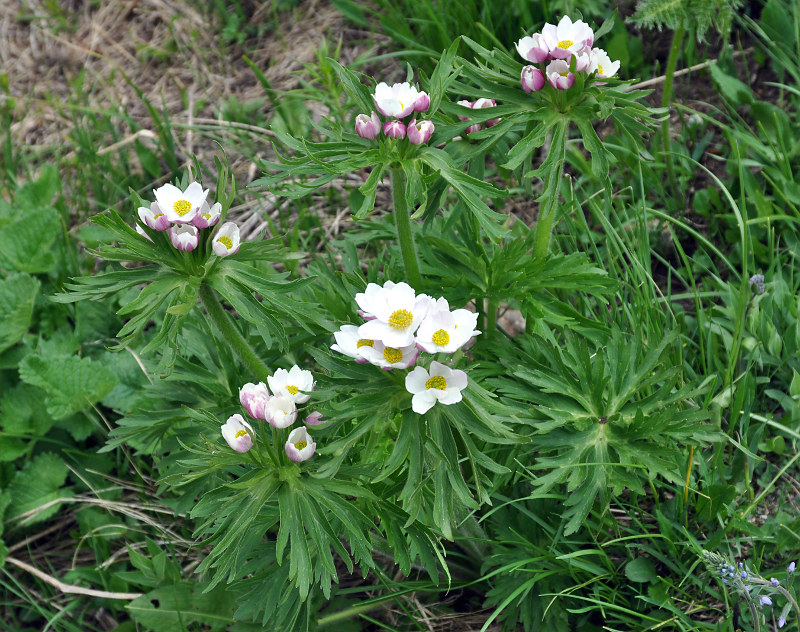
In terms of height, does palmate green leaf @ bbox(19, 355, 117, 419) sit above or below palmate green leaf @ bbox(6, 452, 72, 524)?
above

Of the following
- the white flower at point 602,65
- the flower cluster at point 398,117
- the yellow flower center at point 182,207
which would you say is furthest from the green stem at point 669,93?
the yellow flower center at point 182,207

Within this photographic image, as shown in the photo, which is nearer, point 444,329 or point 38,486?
point 444,329

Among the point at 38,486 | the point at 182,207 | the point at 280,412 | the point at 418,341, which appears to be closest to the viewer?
the point at 418,341

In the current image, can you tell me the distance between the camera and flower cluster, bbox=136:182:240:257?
194cm

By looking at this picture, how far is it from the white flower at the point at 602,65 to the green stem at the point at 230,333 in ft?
3.88

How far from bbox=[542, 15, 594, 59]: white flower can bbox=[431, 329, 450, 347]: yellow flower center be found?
2.86 ft

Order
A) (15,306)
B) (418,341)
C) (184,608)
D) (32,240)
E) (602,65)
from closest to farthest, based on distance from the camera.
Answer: (418,341) < (602,65) < (184,608) < (15,306) < (32,240)

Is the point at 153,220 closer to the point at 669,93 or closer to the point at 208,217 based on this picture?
the point at 208,217

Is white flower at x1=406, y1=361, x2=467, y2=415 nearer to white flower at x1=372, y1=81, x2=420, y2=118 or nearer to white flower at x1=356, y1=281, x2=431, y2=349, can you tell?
white flower at x1=356, y1=281, x2=431, y2=349

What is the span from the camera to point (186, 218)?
194 centimetres

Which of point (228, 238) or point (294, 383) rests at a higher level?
point (228, 238)

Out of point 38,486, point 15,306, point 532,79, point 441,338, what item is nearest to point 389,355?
point 441,338

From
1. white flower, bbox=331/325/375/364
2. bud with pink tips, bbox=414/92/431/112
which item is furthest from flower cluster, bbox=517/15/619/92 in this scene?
white flower, bbox=331/325/375/364

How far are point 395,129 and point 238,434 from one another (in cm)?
84
